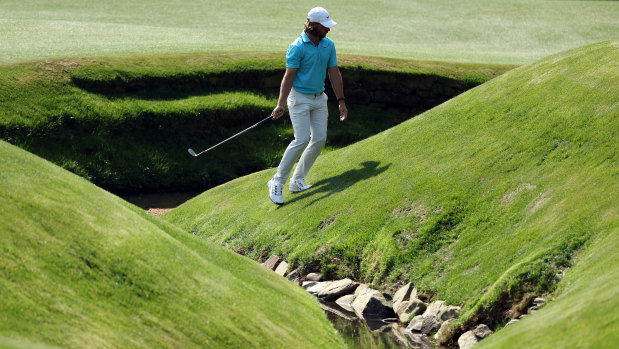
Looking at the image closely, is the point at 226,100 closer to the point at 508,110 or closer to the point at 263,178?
the point at 263,178

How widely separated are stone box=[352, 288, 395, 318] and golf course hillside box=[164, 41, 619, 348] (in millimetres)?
415

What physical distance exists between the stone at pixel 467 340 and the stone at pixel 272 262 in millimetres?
5000

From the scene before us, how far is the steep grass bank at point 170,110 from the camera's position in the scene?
76.3ft

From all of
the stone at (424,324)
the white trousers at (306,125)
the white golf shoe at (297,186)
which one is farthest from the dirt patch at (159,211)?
the stone at (424,324)

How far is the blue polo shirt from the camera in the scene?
1703 centimetres

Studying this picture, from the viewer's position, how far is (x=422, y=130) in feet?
61.3

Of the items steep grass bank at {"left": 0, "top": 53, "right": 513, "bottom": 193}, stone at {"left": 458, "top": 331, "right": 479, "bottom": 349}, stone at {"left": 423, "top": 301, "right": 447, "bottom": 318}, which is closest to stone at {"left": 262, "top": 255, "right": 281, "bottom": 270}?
stone at {"left": 423, "top": 301, "right": 447, "bottom": 318}

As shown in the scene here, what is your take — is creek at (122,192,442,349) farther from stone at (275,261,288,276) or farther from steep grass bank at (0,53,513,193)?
steep grass bank at (0,53,513,193)

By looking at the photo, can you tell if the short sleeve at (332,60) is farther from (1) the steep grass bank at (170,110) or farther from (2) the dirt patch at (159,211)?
(1) the steep grass bank at (170,110)

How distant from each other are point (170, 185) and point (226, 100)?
13.4 feet

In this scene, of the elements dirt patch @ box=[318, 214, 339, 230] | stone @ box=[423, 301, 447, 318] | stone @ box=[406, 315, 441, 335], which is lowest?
stone @ box=[406, 315, 441, 335]

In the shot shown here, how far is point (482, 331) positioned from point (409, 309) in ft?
5.80

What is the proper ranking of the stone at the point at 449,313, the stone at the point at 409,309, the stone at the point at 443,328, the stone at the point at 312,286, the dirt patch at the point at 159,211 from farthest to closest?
the dirt patch at the point at 159,211 → the stone at the point at 312,286 → the stone at the point at 409,309 → the stone at the point at 449,313 → the stone at the point at 443,328

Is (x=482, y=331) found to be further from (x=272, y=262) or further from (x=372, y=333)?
(x=272, y=262)
